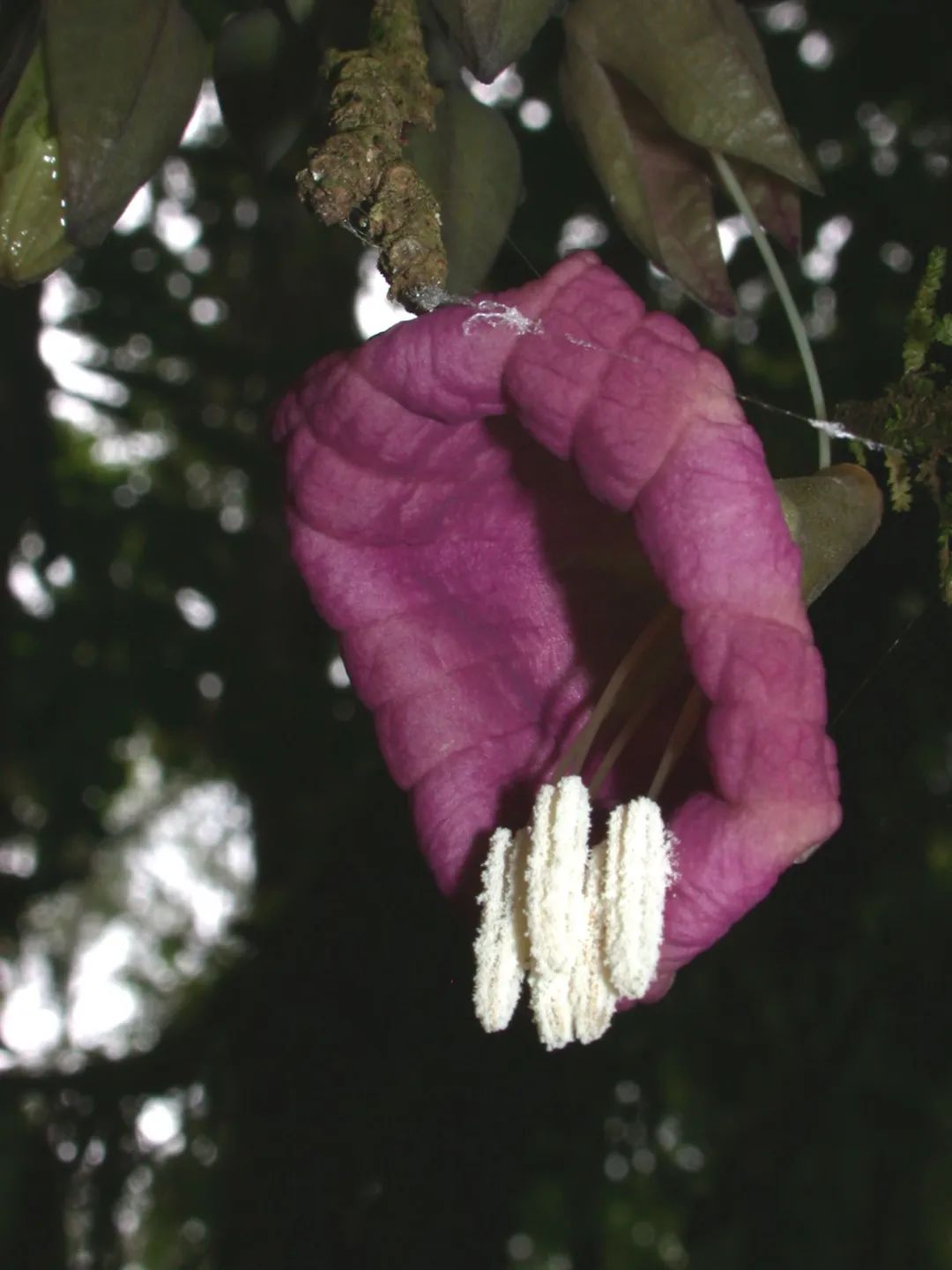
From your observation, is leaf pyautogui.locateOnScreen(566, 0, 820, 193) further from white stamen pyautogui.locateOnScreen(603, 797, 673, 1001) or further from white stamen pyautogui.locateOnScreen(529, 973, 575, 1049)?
white stamen pyautogui.locateOnScreen(529, 973, 575, 1049)

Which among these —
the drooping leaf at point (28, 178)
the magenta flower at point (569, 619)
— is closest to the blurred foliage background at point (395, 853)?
the magenta flower at point (569, 619)

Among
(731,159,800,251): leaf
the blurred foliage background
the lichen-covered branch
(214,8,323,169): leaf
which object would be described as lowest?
the blurred foliage background

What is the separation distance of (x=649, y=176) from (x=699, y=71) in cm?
10

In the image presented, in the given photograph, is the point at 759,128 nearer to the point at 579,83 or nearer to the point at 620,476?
the point at 579,83

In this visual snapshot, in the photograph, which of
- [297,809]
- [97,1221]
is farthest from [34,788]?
[97,1221]

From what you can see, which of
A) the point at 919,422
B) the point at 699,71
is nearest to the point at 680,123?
the point at 699,71

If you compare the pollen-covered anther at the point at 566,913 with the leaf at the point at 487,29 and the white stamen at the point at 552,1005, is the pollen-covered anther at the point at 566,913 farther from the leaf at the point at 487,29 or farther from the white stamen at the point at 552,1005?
the leaf at the point at 487,29

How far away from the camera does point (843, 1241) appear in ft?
6.82

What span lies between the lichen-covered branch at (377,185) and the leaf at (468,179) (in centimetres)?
12

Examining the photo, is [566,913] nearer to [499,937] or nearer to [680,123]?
[499,937]

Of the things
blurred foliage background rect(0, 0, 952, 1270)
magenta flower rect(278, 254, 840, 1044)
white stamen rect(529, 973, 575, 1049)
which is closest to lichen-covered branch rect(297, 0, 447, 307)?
magenta flower rect(278, 254, 840, 1044)

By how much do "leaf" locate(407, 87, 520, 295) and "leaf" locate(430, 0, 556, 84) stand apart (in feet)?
0.35

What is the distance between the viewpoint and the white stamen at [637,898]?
74 centimetres

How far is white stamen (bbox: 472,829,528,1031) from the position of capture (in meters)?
0.81
